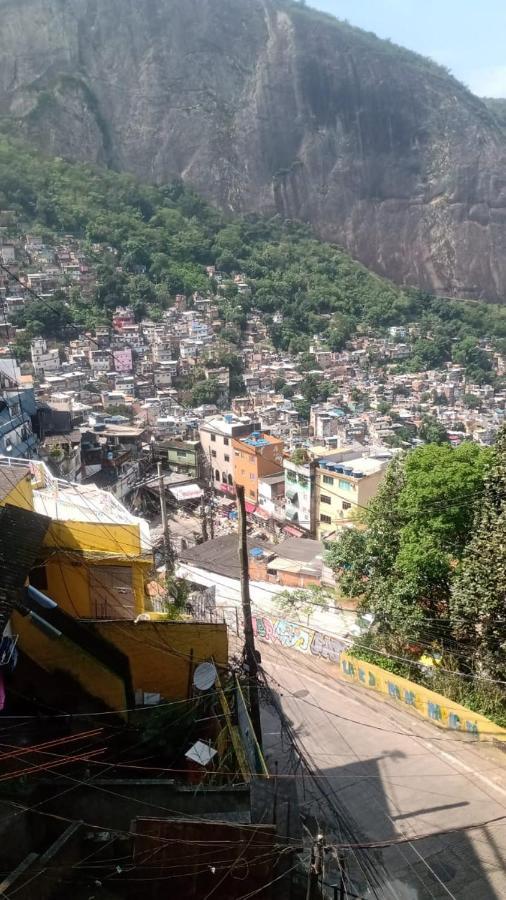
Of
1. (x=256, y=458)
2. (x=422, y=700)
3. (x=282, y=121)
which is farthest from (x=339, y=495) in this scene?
(x=282, y=121)

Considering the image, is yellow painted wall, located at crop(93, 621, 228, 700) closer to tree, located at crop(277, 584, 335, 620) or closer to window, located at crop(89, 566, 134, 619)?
window, located at crop(89, 566, 134, 619)

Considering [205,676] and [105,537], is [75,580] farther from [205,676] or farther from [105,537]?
[205,676]

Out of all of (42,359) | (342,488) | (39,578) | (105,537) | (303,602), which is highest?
(105,537)

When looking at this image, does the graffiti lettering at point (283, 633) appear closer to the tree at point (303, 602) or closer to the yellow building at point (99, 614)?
the tree at point (303, 602)

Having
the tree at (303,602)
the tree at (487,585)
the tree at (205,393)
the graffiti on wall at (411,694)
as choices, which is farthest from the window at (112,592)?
the tree at (205,393)

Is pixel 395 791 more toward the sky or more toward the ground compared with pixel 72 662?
more toward the ground

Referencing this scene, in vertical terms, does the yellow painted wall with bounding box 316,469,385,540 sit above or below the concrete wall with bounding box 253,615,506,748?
below

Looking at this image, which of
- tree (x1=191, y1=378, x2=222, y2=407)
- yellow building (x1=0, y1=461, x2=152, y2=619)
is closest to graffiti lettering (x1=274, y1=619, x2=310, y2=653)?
yellow building (x1=0, y1=461, x2=152, y2=619)
